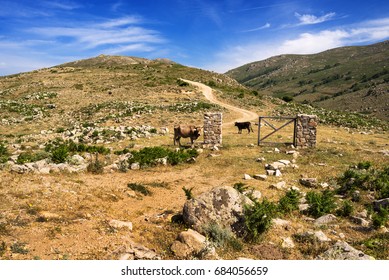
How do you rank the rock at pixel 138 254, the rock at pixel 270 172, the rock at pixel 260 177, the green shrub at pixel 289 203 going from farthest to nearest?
the rock at pixel 270 172 → the rock at pixel 260 177 → the green shrub at pixel 289 203 → the rock at pixel 138 254

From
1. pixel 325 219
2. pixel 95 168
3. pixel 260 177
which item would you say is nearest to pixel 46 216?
pixel 95 168

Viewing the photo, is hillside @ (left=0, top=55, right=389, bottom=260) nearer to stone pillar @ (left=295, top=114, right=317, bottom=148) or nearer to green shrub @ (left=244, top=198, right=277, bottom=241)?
green shrub @ (left=244, top=198, right=277, bottom=241)

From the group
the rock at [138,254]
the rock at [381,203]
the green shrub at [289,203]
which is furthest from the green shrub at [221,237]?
the rock at [381,203]

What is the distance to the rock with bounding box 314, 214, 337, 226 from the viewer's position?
26.7ft

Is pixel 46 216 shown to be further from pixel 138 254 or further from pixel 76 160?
pixel 76 160

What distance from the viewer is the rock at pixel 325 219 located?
8.14 metres

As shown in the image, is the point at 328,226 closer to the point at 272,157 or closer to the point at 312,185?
the point at 312,185

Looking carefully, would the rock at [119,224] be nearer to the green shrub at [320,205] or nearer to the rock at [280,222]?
the rock at [280,222]

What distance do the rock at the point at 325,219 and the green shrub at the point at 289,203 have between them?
838 mm

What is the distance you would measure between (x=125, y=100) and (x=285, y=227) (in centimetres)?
3701

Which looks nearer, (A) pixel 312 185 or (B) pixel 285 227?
(B) pixel 285 227

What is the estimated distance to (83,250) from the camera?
20.2 feet

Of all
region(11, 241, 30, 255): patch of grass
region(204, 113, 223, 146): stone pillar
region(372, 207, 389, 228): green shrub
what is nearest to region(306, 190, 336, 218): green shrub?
region(372, 207, 389, 228): green shrub
